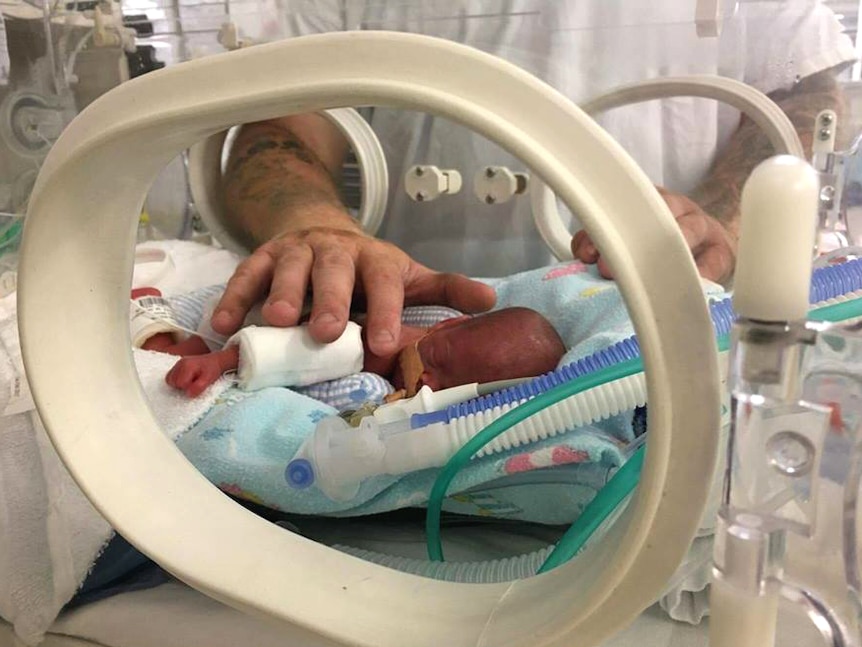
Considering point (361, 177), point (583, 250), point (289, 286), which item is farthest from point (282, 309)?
point (361, 177)

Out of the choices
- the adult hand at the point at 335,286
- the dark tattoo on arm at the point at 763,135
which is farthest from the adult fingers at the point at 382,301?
the dark tattoo on arm at the point at 763,135

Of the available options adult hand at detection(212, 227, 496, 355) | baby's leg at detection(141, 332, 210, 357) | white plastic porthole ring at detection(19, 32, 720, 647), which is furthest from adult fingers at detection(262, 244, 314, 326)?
white plastic porthole ring at detection(19, 32, 720, 647)

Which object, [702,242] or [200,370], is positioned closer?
[200,370]

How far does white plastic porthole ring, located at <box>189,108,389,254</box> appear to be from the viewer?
1.05 metres

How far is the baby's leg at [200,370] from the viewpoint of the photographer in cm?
59

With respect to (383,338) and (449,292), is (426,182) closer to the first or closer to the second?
(449,292)

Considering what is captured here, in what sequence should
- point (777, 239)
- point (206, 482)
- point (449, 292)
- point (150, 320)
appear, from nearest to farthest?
point (777, 239), point (206, 482), point (150, 320), point (449, 292)

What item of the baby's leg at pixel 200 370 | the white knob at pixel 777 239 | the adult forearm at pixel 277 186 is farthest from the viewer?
the adult forearm at pixel 277 186

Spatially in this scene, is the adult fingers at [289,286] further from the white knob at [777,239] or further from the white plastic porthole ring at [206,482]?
the white knob at [777,239]

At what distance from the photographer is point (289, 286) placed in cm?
67

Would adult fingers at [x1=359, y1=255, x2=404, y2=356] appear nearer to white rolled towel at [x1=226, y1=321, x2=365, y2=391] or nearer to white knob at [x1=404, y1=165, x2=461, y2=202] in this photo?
white rolled towel at [x1=226, y1=321, x2=365, y2=391]

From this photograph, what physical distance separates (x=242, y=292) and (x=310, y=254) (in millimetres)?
76

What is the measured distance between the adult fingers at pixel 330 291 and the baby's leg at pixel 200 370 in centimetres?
8

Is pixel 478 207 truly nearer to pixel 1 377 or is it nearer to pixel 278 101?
pixel 1 377
